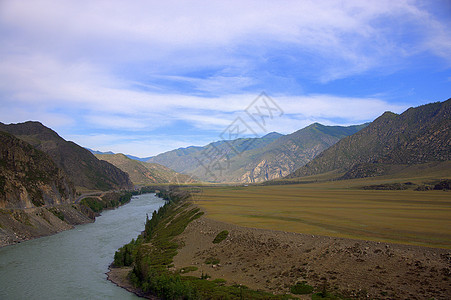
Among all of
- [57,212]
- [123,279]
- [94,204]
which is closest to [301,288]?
[123,279]

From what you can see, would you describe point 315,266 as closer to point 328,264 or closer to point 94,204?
point 328,264

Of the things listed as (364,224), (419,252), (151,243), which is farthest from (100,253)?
(419,252)

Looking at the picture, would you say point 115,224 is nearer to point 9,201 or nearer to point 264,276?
point 9,201

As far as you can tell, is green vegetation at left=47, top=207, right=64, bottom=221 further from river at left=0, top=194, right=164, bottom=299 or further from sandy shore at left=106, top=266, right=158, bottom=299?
sandy shore at left=106, top=266, right=158, bottom=299

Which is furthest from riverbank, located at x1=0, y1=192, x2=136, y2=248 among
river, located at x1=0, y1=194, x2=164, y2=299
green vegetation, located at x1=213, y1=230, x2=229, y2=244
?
green vegetation, located at x1=213, y1=230, x2=229, y2=244

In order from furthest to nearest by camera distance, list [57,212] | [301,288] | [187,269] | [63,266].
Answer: [57,212] → [63,266] → [187,269] → [301,288]

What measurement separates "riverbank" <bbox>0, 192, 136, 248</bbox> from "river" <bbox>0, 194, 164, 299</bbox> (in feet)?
9.13

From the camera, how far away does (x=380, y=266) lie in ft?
103

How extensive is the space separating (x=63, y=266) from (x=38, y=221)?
36274 mm

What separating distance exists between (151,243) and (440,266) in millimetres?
49967

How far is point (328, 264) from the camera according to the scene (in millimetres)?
34531

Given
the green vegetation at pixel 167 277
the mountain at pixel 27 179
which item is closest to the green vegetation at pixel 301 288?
the green vegetation at pixel 167 277

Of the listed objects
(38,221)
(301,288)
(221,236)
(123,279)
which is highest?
(38,221)

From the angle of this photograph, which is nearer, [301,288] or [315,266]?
[301,288]
